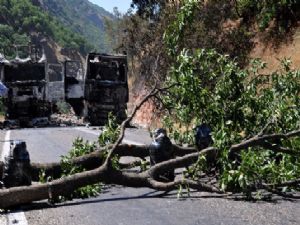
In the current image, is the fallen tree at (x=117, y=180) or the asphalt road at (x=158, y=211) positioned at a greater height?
the fallen tree at (x=117, y=180)

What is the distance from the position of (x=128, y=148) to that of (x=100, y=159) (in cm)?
55

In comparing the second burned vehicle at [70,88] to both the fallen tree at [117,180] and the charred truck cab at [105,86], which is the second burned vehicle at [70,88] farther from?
the fallen tree at [117,180]

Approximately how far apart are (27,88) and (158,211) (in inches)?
743

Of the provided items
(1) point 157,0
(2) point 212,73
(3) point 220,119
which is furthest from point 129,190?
(1) point 157,0

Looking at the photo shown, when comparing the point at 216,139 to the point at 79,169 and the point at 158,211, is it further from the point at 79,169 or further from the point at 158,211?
the point at 79,169

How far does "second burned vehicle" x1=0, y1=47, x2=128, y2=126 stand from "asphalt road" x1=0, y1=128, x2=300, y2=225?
1532 cm

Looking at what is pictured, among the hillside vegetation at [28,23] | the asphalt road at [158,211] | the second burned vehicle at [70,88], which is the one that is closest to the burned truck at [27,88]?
the second burned vehicle at [70,88]

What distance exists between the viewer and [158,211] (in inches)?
218

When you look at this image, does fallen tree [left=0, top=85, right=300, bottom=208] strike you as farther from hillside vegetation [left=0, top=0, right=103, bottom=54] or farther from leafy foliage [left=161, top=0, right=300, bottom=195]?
hillside vegetation [left=0, top=0, right=103, bottom=54]

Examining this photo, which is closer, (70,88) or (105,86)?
(105,86)

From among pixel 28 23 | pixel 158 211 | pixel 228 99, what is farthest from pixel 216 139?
pixel 28 23

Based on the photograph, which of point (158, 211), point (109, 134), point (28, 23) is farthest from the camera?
point (28, 23)

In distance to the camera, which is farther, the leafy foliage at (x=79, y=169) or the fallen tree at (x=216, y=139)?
the leafy foliage at (x=79, y=169)

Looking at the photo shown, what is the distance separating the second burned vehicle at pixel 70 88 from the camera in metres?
22.1
